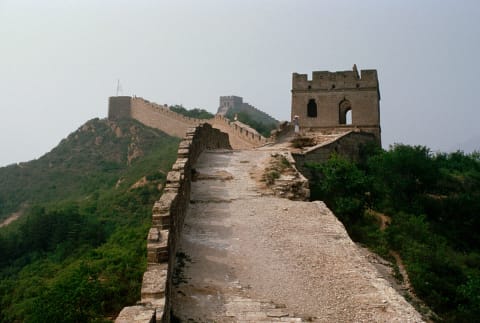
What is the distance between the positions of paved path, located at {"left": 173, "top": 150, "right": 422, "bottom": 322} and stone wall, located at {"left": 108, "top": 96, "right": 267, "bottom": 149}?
11034 mm

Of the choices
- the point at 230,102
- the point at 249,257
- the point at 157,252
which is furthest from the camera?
the point at 230,102

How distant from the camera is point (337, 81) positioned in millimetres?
20500

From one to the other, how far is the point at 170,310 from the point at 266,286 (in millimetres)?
1288

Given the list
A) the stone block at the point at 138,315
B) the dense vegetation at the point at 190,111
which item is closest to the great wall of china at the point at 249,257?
the stone block at the point at 138,315

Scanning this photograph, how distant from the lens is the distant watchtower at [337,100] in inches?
798

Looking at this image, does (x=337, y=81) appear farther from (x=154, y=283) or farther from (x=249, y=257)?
(x=154, y=283)

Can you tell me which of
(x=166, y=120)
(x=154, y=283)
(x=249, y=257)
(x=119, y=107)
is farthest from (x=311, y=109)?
(x=119, y=107)

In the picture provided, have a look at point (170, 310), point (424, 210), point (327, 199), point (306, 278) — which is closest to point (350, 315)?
point (306, 278)

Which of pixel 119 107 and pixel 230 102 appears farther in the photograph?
pixel 230 102

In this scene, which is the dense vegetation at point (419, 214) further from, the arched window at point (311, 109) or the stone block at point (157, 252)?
the stone block at point (157, 252)

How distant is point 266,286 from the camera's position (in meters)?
5.59

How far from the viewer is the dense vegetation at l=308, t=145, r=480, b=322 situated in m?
9.96

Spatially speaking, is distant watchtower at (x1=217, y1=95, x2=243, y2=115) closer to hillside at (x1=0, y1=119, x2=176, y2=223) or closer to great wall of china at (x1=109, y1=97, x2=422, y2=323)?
hillside at (x1=0, y1=119, x2=176, y2=223)

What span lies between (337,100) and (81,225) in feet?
40.2
